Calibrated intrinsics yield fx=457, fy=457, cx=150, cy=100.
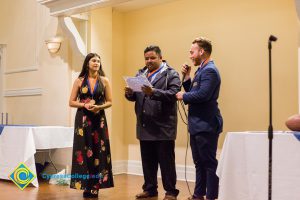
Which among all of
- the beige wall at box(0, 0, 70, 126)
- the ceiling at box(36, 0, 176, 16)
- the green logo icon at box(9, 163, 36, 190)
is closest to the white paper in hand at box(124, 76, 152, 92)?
the ceiling at box(36, 0, 176, 16)

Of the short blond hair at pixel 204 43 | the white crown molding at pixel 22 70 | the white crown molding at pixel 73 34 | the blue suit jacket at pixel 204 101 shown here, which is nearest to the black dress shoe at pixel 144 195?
the blue suit jacket at pixel 204 101

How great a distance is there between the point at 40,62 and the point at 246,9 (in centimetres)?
265

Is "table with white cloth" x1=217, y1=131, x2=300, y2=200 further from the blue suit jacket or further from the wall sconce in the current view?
the wall sconce

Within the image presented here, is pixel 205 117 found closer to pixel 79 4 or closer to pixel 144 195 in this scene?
pixel 144 195

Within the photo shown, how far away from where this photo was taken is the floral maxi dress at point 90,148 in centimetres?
382

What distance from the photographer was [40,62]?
580cm

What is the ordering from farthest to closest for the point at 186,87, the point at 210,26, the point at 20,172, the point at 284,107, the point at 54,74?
the point at 54,74 < the point at 210,26 < the point at 20,172 < the point at 284,107 < the point at 186,87

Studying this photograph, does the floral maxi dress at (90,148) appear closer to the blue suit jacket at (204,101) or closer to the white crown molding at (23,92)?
the blue suit jacket at (204,101)

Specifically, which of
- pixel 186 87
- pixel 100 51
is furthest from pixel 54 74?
pixel 186 87

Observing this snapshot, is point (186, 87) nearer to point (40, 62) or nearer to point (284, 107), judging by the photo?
point (284, 107)

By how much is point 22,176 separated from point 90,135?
1318 millimetres

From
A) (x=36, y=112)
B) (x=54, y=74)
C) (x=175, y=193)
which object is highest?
(x=54, y=74)

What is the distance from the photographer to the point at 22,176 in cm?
475

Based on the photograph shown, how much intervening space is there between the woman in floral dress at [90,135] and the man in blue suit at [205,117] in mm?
799
